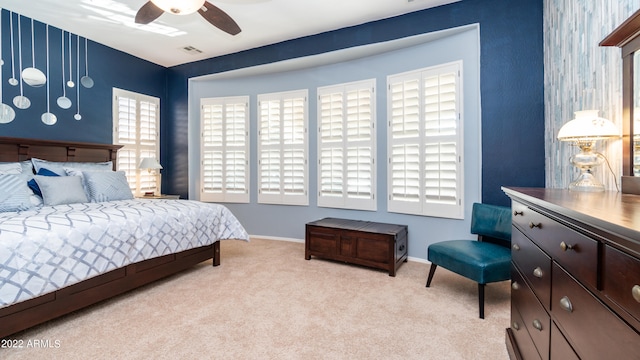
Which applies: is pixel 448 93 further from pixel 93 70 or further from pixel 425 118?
pixel 93 70

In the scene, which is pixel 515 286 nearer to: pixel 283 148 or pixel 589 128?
pixel 589 128

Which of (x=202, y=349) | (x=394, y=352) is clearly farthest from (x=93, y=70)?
(x=394, y=352)

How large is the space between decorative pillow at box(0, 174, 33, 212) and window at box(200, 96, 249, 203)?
8.01ft

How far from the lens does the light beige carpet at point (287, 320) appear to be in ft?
6.05

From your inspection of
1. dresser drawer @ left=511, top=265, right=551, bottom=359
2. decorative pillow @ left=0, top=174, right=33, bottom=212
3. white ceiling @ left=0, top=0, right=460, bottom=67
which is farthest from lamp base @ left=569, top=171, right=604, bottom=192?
decorative pillow @ left=0, top=174, right=33, bottom=212

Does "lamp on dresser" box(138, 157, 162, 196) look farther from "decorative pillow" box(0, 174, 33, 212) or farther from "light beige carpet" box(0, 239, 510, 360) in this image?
"light beige carpet" box(0, 239, 510, 360)

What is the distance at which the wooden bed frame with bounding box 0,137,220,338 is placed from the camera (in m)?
1.94

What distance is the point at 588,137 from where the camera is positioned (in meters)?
1.74

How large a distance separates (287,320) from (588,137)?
7.50 ft

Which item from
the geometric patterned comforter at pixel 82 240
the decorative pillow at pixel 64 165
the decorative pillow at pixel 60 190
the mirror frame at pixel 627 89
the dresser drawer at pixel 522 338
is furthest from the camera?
the decorative pillow at pixel 64 165

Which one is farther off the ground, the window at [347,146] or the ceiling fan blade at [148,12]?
the ceiling fan blade at [148,12]

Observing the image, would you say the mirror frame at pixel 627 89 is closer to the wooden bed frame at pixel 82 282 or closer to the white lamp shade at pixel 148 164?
the wooden bed frame at pixel 82 282

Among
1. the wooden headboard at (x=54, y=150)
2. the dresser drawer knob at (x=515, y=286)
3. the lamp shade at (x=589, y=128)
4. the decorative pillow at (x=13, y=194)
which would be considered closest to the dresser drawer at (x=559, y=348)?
the dresser drawer knob at (x=515, y=286)

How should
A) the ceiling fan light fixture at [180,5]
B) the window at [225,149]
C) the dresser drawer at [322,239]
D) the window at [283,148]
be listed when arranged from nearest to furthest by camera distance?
1. the ceiling fan light fixture at [180,5]
2. the dresser drawer at [322,239]
3. the window at [283,148]
4. the window at [225,149]
